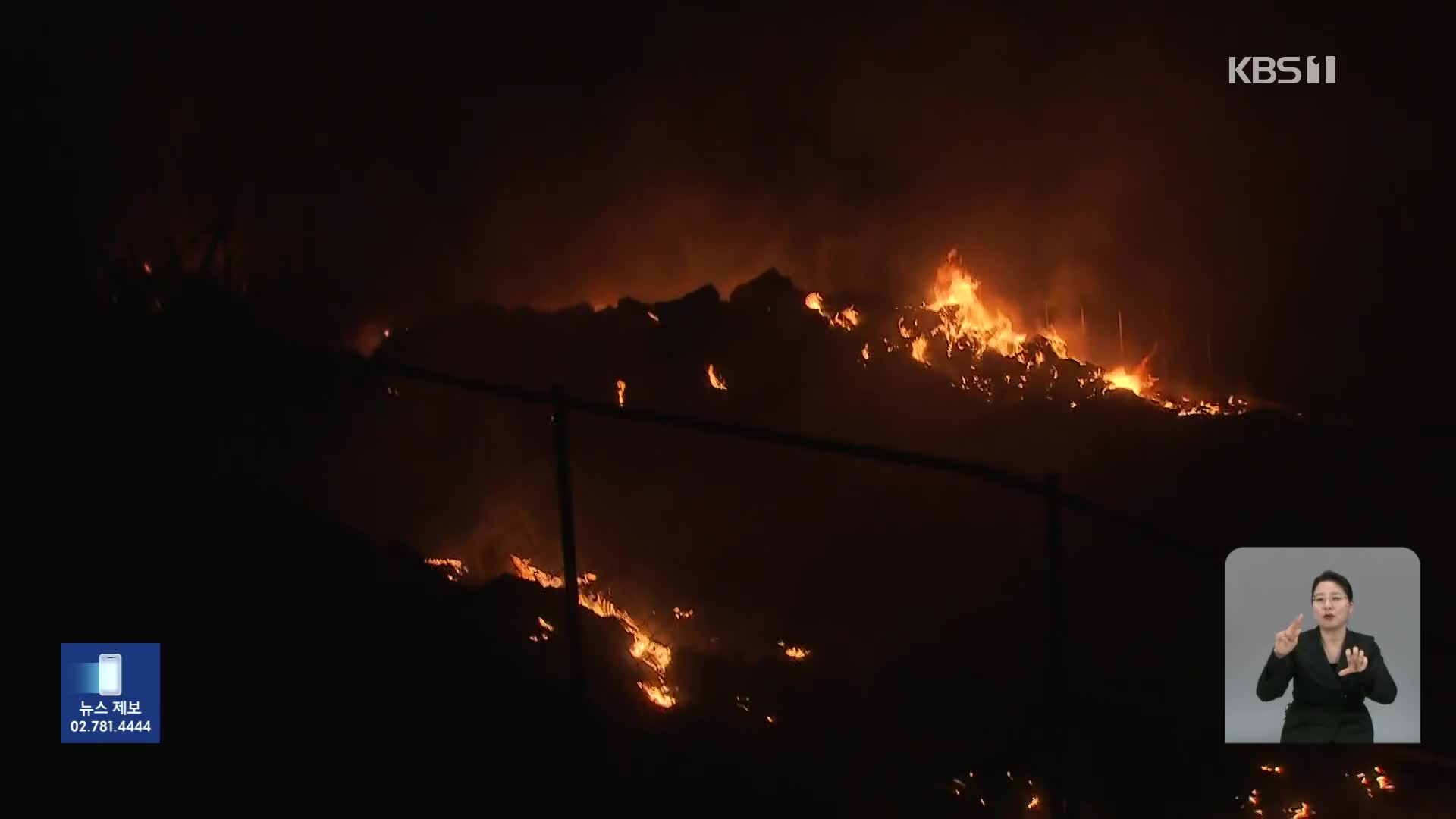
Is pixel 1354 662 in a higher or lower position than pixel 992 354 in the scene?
lower

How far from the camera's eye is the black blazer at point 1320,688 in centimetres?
552

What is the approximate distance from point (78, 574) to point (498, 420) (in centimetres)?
475

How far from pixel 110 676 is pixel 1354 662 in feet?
21.7

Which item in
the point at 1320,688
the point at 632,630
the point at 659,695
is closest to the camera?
the point at 1320,688

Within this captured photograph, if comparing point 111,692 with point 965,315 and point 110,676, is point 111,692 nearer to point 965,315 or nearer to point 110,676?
point 110,676

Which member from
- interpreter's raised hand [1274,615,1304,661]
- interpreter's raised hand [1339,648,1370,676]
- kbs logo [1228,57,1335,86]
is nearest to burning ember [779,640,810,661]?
interpreter's raised hand [1274,615,1304,661]

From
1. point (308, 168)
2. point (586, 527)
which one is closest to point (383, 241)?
point (308, 168)

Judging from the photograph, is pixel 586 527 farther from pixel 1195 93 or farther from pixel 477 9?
pixel 1195 93

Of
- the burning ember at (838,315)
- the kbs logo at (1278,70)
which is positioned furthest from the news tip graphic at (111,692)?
the kbs logo at (1278,70)

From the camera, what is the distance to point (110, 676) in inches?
202

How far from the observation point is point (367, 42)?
10141mm

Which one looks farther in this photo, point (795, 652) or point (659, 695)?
point (795, 652)

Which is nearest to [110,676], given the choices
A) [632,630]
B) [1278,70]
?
[632,630]

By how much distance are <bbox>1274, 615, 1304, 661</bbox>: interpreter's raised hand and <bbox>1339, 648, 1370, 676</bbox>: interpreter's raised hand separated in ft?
1.21
